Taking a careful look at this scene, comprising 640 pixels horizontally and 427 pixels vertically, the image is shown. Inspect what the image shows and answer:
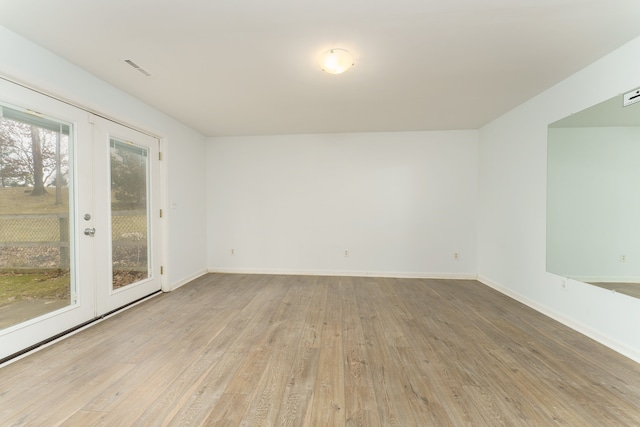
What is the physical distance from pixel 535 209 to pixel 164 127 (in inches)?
194

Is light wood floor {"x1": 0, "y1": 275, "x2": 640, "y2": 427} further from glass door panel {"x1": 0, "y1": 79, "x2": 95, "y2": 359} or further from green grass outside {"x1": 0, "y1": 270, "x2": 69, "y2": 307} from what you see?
green grass outside {"x1": 0, "y1": 270, "x2": 69, "y2": 307}

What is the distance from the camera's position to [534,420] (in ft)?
4.67

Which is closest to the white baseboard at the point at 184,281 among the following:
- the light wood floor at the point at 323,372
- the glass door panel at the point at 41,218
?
the light wood floor at the point at 323,372

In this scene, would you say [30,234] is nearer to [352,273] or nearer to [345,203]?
[345,203]

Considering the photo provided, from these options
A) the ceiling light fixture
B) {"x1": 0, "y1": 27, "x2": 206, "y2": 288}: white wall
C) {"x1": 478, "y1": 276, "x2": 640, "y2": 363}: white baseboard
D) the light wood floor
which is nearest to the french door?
{"x1": 0, "y1": 27, "x2": 206, "y2": 288}: white wall

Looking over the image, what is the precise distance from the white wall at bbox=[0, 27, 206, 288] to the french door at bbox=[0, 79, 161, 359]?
0.44 feet

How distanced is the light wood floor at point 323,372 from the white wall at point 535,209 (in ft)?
0.78

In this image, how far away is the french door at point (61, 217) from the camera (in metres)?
2.00

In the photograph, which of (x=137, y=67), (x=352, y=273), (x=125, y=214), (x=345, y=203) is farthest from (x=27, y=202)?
(x=352, y=273)

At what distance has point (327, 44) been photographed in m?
2.06

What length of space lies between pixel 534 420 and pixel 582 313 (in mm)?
1696

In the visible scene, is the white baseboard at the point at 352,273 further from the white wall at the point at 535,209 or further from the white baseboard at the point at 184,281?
the white wall at the point at 535,209

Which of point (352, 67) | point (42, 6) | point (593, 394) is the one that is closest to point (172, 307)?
point (42, 6)

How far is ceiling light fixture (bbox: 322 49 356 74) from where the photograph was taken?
2.15m
